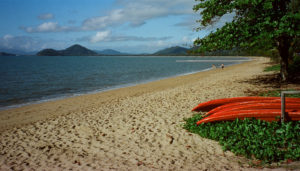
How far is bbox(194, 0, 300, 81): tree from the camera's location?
8.65 metres

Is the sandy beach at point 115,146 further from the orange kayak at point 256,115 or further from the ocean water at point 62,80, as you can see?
the ocean water at point 62,80

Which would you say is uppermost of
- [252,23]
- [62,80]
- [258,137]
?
[252,23]

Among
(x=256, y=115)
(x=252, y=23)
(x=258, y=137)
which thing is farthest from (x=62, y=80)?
(x=258, y=137)

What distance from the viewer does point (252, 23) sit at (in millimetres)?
9641

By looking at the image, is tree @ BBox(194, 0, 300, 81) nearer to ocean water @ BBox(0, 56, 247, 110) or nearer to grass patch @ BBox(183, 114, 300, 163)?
grass patch @ BBox(183, 114, 300, 163)

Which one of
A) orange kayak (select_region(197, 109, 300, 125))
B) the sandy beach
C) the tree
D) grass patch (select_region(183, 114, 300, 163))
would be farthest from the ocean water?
grass patch (select_region(183, 114, 300, 163))

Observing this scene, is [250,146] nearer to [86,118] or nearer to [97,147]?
[97,147]

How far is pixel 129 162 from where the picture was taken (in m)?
A: 4.64

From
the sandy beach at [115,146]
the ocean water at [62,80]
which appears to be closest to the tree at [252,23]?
the sandy beach at [115,146]

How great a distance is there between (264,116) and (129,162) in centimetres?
392

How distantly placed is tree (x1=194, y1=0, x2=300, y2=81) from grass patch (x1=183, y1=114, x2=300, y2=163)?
4.95 meters

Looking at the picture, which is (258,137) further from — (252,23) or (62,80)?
(62,80)

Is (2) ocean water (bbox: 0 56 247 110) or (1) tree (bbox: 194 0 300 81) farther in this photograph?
(2) ocean water (bbox: 0 56 247 110)

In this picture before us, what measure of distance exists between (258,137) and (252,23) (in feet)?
22.0
